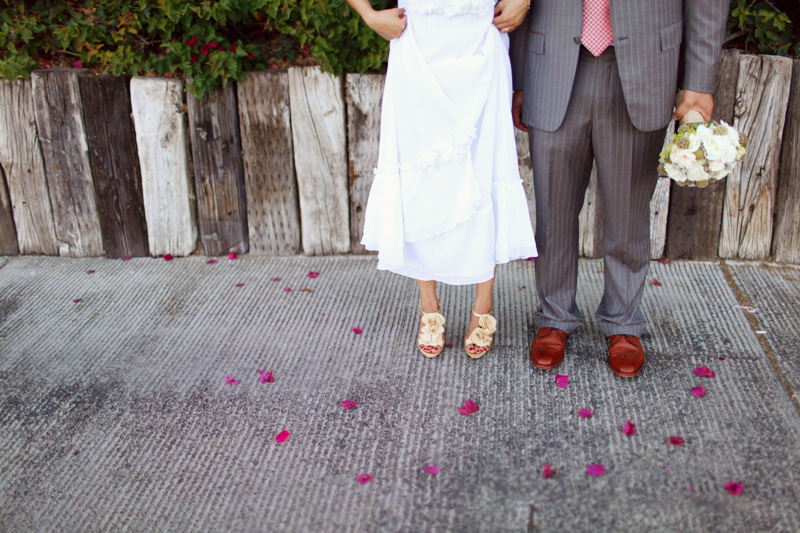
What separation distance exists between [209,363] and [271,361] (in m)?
0.26

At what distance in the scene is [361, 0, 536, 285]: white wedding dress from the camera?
2.28m

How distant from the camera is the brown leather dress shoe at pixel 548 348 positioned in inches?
101

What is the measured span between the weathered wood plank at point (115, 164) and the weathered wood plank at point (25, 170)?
31 centimetres

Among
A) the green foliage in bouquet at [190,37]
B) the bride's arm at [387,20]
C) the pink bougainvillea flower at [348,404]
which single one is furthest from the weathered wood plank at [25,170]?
the pink bougainvillea flower at [348,404]

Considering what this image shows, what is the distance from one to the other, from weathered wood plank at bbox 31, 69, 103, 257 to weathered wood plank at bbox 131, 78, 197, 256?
310 millimetres

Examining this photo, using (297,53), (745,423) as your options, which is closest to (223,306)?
(297,53)

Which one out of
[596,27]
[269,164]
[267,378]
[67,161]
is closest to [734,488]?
[596,27]

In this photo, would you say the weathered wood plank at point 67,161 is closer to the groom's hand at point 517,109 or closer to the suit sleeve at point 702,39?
the groom's hand at point 517,109

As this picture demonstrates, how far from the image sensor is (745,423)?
2209 millimetres

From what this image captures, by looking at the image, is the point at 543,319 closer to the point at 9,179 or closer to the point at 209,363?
the point at 209,363

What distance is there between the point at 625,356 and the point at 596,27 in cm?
122

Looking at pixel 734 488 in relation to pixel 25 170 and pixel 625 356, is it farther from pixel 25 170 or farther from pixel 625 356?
pixel 25 170

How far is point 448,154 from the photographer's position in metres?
2.33

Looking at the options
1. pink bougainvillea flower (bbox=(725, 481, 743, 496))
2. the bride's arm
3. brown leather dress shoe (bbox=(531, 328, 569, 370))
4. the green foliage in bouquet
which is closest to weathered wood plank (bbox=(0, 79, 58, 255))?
the green foliage in bouquet
